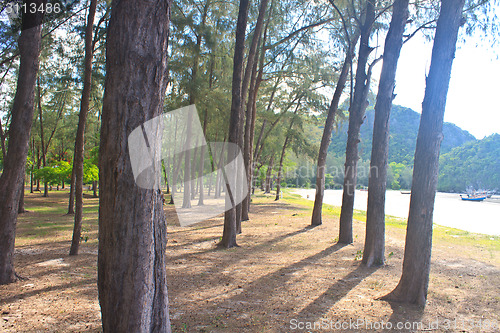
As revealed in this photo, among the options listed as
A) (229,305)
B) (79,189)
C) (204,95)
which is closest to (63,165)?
(204,95)

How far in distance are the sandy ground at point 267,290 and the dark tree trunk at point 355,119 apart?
0.73 metres

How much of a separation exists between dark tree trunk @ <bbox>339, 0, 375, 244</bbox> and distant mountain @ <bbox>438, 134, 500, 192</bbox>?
201ft

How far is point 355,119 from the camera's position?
840 centimetres

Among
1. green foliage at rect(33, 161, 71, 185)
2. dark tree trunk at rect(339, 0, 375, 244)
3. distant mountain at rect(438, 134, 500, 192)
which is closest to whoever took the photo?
dark tree trunk at rect(339, 0, 375, 244)

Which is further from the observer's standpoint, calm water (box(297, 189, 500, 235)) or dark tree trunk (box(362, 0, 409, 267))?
calm water (box(297, 189, 500, 235))

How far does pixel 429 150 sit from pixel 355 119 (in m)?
4.44

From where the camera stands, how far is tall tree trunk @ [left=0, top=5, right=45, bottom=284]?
447 cm

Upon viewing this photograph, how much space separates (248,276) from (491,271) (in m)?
4.53

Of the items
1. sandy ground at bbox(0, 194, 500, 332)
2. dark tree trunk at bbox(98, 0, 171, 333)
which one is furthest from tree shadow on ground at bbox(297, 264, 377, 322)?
dark tree trunk at bbox(98, 0, 171, 333)

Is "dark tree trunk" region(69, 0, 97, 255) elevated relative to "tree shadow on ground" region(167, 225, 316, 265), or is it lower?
elevated

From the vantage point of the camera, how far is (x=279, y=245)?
838cm

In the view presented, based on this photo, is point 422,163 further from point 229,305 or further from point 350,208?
point 350,208

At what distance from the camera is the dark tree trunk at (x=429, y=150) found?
4.10m

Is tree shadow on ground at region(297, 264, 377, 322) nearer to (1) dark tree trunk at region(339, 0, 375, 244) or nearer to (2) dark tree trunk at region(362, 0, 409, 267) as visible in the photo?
(2) dark tree trunk at region(362, 0, 409, 267)
